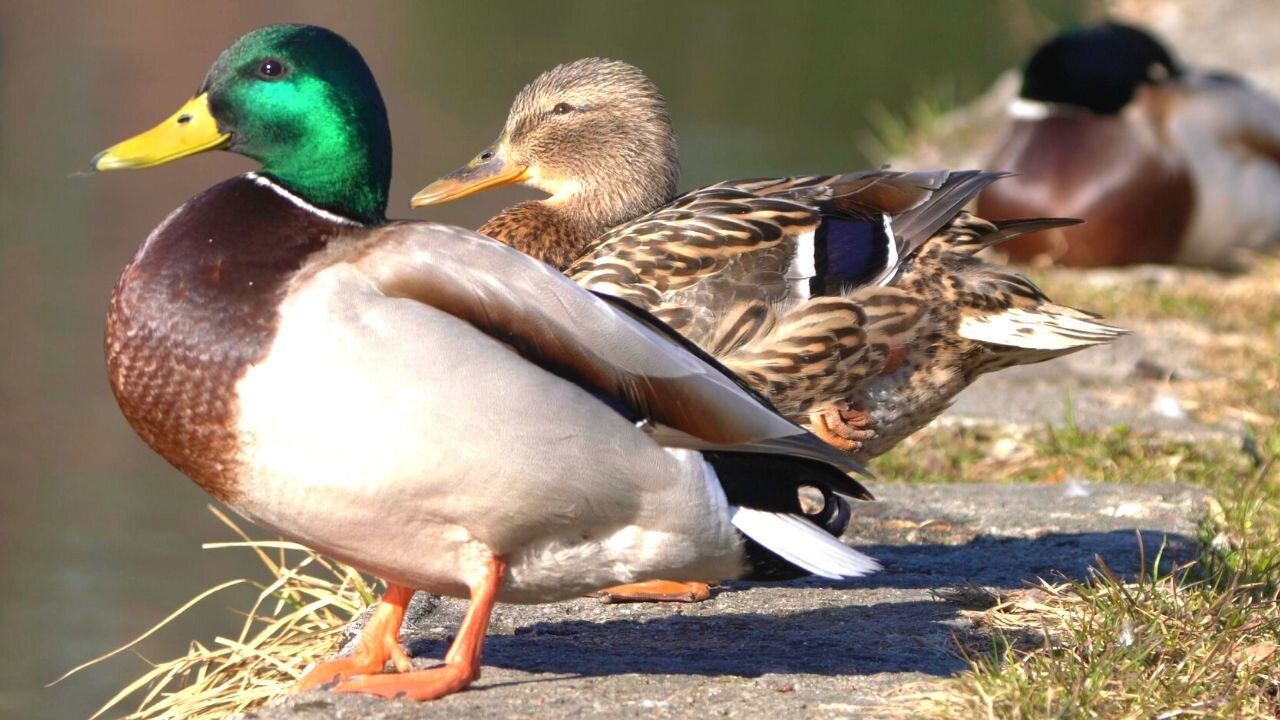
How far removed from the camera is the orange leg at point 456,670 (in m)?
2.99

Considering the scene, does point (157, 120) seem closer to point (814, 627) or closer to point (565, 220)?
point (565, 220)

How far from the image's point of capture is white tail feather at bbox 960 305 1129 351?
4.07 metres

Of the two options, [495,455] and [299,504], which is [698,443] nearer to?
[495,455]

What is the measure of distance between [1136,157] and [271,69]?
5.91 m

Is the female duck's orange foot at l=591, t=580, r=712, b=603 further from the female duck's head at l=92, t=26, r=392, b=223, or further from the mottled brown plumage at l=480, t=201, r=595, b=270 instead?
the female duck's head at l=92, t=26, r=392, b=223

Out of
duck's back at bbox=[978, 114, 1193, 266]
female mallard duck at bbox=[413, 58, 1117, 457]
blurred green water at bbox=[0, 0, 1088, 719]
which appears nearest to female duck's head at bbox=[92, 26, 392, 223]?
female mallard duck at bbox=[413, 58, 1117, 457]

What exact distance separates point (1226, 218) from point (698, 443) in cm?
587

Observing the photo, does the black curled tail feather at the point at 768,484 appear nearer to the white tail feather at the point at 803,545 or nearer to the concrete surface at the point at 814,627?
the white tail feather at the point at 803,545

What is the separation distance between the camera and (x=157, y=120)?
12.2 metres

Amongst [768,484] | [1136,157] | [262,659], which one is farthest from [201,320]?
[1136,157]

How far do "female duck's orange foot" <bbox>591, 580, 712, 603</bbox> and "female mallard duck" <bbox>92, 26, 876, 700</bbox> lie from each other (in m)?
0.64

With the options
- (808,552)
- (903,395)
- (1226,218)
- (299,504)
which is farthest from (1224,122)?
(299,504)

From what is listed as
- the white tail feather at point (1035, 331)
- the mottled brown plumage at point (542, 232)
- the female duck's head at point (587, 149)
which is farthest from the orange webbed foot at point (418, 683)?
the female duck's head at point (587, 149)

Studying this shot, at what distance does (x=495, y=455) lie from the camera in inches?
111
